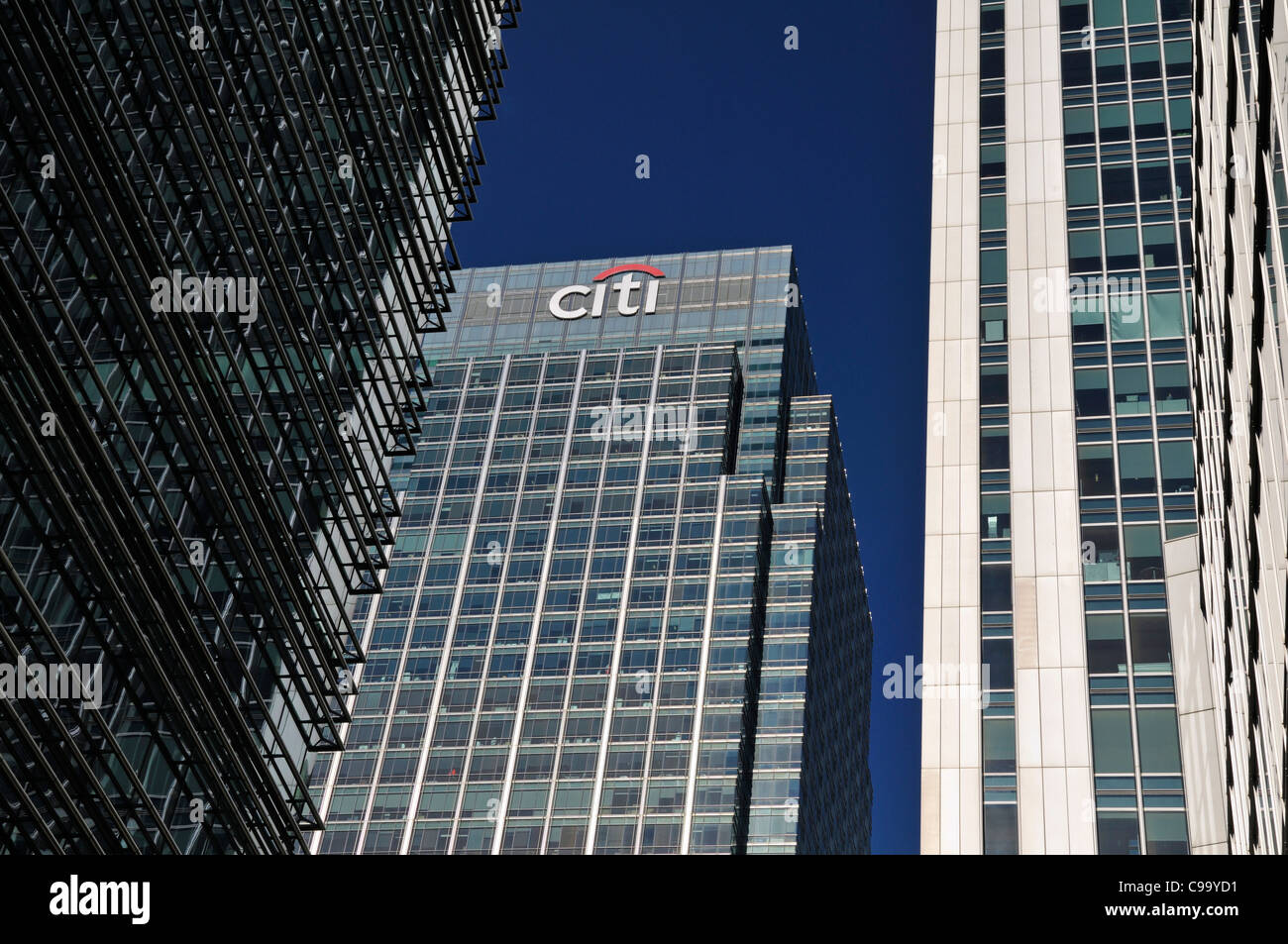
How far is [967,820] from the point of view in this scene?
44719 millimetres

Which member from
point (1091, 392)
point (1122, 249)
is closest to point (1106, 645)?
point (1091, 392)

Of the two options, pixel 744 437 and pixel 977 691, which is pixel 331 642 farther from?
pixel 744 437

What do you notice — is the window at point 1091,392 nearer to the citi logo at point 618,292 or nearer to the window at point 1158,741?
the window at point 1158,741

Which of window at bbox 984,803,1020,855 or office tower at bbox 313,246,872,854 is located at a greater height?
office tower at bbox 313,246,872,854

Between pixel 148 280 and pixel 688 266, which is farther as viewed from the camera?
pixel 688 266

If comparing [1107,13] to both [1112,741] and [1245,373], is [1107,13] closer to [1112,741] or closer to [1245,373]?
[1112,741]

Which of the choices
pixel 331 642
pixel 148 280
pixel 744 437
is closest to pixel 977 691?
pixel 331 642

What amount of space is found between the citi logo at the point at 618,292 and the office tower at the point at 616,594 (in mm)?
345

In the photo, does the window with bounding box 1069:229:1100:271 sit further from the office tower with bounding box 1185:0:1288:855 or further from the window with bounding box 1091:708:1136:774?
the office tower with bounding box 1185:0:1288:855

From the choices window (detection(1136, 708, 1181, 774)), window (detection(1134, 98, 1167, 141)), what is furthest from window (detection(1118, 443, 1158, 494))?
window (detection(1134, 98, 1167, 141))

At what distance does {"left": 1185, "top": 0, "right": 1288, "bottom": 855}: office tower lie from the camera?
710 inches

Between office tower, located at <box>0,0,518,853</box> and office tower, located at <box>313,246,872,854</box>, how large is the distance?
7710 centimetres

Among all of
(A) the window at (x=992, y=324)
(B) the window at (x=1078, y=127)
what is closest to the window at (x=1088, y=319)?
(A) the window at (x=992, y=324)
